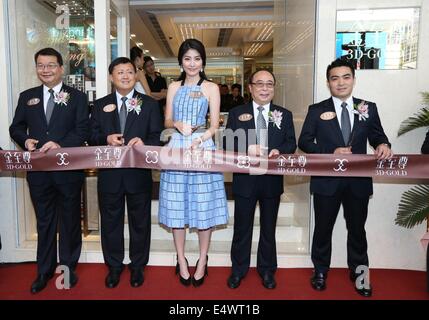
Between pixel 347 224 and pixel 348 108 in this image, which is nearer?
pixel 348 108

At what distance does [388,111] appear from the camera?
3.44 metres

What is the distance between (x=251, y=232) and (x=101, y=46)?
2.19 meters

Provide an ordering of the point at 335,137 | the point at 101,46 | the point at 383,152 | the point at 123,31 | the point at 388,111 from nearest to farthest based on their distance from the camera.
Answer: the point at 383,152 → the point at 335,137 → the point at 388,111 → the point at 101,46 → the point at 123,31

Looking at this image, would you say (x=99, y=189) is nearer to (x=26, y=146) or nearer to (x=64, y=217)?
(x=64, y=217)

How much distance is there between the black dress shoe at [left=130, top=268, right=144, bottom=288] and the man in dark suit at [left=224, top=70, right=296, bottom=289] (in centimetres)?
70

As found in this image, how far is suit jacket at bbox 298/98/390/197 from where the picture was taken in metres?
2.89

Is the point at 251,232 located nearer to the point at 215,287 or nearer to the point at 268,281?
the point at 268,281

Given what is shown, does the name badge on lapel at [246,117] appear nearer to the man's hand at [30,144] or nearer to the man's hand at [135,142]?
the man's hand at [135,142]

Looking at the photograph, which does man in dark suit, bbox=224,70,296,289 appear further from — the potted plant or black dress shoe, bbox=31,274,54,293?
black dress shoe, bbox=31,274,54,293

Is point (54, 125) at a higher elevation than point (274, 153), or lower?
higher

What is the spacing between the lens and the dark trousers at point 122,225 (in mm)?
3010

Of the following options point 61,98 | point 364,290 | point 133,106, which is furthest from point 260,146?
point 61,98

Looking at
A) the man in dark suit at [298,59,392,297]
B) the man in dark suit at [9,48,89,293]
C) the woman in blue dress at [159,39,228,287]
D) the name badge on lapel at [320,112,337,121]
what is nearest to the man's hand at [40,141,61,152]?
the man in dark suit at [9,48,89,293]

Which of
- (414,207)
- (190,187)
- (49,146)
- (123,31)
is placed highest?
(123,31)
